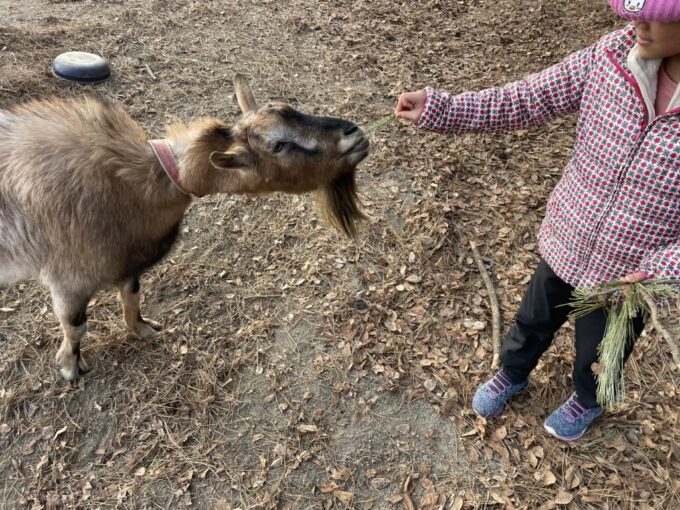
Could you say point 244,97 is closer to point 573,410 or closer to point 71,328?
point 71,328

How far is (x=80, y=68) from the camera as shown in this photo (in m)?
5.20

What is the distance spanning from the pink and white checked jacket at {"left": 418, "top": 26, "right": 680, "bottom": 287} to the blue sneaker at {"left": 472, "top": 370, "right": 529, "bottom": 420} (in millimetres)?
960

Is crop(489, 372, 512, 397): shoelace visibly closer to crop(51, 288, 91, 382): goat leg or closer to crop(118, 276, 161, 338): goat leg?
crop(118, 276, 161, 338): goat leg

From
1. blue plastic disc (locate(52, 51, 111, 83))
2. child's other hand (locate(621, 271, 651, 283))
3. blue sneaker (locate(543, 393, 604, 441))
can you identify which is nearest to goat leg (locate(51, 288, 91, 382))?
child's other hand (locate(621, 271, 651, 283))

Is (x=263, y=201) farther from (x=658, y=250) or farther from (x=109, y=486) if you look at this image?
(x=658, y=250)

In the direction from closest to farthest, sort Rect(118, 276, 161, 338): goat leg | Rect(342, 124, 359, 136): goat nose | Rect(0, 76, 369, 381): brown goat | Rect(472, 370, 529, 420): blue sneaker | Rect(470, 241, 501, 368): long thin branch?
Rect(0, 76, 369, 381): brown goat → Rect(342, 124, 359, 136): goat nose → Rect(472, 370, 529, 420): blue sneaker → Rect(118, 276, 161, 338): goat leg → Rect(470, 241, 501, 368): long thin branch

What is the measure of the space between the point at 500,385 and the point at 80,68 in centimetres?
505

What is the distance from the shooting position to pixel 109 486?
277 centimetres

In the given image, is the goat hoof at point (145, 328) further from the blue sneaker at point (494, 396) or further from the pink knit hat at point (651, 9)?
the pink knit hat at point (651, 9)

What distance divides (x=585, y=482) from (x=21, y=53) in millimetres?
6572

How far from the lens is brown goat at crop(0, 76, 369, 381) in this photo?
254cm

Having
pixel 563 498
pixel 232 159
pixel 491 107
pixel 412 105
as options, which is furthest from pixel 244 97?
pixel 563 498

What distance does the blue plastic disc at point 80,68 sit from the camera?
5.17 metres

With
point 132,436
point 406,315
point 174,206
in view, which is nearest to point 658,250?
point 406,315
